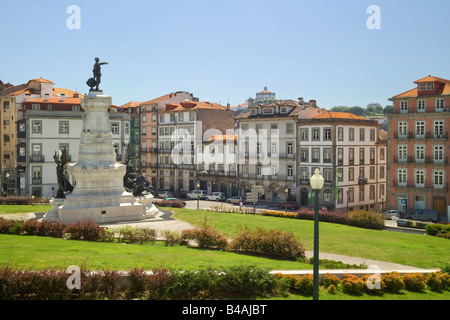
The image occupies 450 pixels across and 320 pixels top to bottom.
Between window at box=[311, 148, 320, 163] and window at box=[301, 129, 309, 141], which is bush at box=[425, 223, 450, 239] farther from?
window at box=[301, 129, 309, 141]

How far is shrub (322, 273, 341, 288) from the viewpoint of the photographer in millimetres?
14414

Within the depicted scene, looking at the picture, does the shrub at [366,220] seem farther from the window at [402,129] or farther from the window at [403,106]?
the window at [403,106]

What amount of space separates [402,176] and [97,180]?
2813cm

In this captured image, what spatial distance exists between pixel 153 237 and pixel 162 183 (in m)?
46.5

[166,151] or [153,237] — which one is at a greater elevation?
[166,151]

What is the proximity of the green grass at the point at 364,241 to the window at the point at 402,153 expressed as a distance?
14.7 m

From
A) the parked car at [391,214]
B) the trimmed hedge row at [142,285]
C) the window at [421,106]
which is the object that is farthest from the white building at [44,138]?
the trimmed hedge row at [142,285]

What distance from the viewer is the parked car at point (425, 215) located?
38750mm

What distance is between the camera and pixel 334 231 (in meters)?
28.1

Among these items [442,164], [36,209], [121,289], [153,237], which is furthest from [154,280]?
[442,164]

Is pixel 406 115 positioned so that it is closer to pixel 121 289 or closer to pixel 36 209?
pixel 36 209

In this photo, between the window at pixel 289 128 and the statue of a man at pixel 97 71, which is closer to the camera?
the statue of a man at pixel 97 71

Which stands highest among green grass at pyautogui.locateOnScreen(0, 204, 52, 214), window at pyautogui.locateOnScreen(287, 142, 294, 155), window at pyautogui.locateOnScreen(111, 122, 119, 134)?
window at pyautogui.locateOnScreen(111, 122, 119, 134)

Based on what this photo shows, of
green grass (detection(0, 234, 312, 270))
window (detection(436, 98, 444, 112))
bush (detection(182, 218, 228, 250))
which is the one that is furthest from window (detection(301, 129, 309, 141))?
green grass (detection(0, 234, 312, 270))
